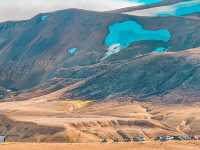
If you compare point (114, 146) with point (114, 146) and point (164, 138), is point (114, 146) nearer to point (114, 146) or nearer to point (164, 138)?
point (114, 146)

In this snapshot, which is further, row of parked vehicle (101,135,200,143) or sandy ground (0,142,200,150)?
row of parked vehicle (101,135,200,143)

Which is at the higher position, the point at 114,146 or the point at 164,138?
the point at 114,146

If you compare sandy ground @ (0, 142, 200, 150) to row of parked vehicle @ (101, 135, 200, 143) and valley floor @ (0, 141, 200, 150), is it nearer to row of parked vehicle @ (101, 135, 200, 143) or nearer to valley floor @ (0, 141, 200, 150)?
valley floor @ (0, 141, 200, 150)

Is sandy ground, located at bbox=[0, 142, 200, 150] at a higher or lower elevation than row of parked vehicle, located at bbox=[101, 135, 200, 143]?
higher

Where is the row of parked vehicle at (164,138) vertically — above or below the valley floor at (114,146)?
below

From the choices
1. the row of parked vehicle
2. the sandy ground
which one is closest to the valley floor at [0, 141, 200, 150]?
the sandy ground

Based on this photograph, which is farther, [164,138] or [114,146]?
[164,138]

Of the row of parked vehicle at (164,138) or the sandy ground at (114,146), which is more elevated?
the sandy ground at (114,146)

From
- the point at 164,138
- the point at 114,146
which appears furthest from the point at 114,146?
the point at 164,138

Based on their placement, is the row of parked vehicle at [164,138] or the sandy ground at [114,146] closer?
the sandy ground at [114,146]

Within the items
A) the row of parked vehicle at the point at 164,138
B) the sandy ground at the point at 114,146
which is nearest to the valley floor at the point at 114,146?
the sandy ground at the point at 114,146

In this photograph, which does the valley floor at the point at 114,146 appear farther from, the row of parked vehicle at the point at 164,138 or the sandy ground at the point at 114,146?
the row of parked vehicle at the point at 164,138

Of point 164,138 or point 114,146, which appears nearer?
point 114,146
